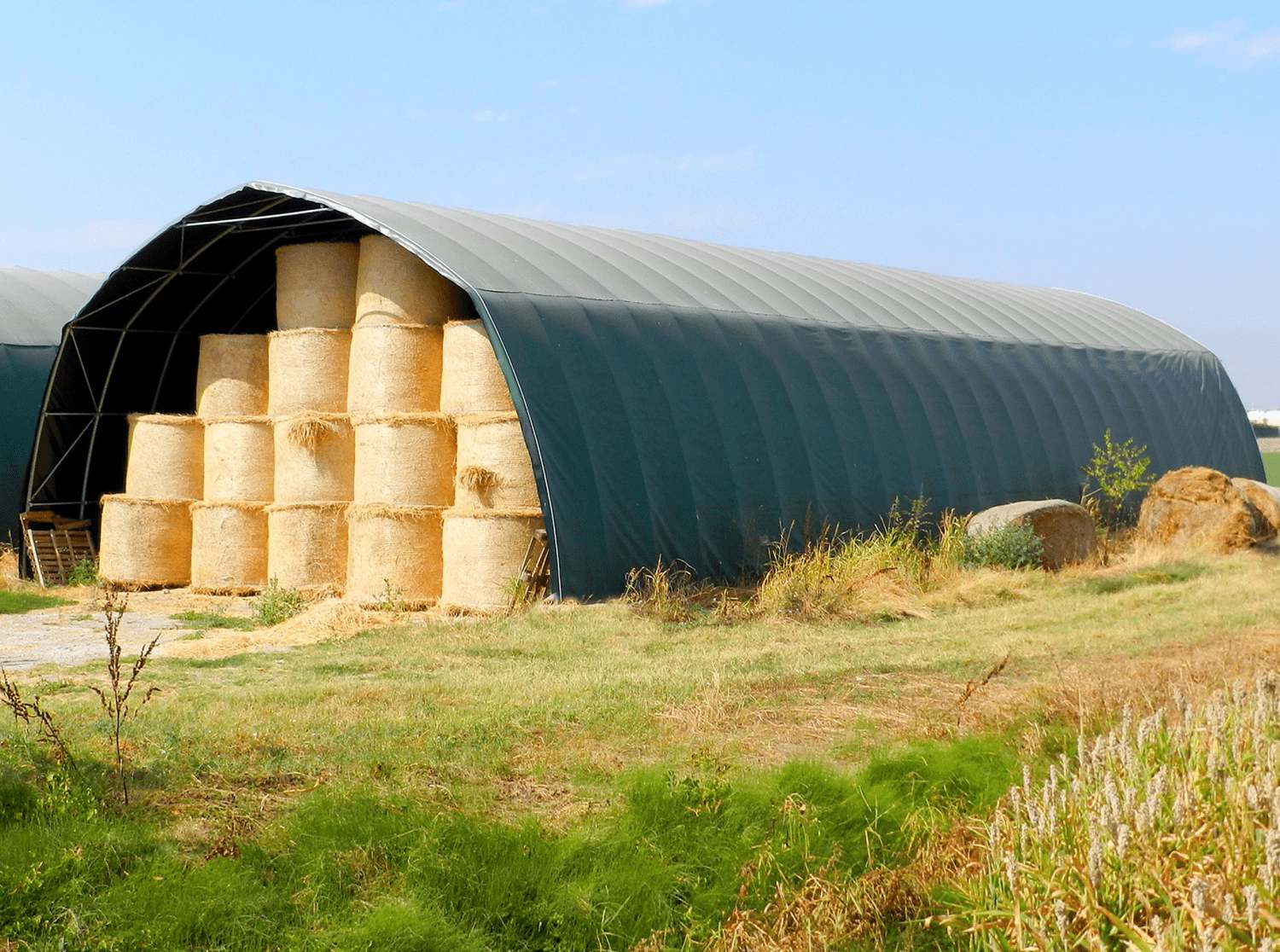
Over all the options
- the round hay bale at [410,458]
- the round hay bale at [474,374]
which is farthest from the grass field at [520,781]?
the round hay bale at [474,374]

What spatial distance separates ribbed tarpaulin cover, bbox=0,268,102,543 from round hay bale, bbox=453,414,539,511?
7904mm

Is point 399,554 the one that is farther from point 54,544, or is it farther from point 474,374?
point 54,544

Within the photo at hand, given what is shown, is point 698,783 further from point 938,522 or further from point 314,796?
point 938,522

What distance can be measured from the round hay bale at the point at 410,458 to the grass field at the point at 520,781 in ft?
11.4

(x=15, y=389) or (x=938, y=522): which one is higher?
(x=15, y=389)

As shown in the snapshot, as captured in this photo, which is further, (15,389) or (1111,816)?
(15,389)

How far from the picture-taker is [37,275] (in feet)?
84.0

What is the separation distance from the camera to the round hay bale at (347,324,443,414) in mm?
15383

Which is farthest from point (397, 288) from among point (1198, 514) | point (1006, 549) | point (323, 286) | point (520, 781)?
point (1198, 514)

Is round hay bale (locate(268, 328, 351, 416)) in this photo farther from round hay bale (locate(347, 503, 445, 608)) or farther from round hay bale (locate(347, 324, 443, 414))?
round hay bale (locate(347, 503, 445, 608))

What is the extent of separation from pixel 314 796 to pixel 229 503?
10.9 m

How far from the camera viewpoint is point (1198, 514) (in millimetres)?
19281

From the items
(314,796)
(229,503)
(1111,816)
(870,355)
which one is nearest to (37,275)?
(229,503)

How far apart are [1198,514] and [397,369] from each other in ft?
37.2
